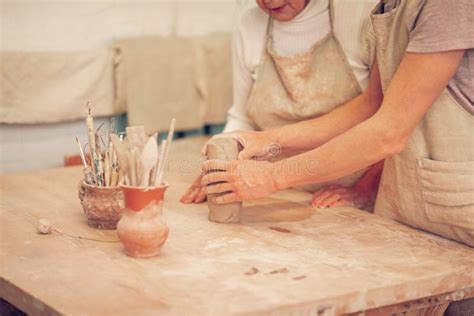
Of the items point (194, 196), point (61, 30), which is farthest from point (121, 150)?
point (61, 30)

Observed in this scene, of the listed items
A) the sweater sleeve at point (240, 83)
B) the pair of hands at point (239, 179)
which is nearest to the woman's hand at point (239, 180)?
the pair of hands at point (239, 179)

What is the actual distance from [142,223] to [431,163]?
855 millimetres

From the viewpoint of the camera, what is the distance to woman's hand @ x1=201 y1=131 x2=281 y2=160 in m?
2.56

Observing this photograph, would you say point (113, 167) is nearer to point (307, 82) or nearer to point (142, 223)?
point (142, 223)

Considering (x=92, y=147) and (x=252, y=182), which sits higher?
(x=92, y=147)

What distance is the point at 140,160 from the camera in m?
1.99

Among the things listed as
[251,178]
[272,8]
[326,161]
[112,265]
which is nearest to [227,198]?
[251,178]

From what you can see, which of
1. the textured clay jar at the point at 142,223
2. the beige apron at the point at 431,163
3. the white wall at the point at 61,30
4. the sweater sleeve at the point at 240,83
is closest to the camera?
the textured clay jar at the point at 142,223

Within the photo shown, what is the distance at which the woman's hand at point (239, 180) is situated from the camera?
7.54 feet

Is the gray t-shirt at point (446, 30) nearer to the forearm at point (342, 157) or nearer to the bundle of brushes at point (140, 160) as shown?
the forearm at point (342, 157)

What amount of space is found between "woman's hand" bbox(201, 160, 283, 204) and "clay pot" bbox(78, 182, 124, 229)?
279 millimetres

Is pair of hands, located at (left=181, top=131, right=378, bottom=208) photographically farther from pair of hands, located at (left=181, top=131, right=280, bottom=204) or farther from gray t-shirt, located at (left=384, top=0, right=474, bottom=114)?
gray t-shirt, located at (left=384, top=0, right=474, bottom=114)

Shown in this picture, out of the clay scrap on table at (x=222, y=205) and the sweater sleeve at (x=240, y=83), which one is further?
the sweater sleeve at (x=240, y=83)

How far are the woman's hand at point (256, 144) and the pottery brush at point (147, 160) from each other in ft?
1.78
